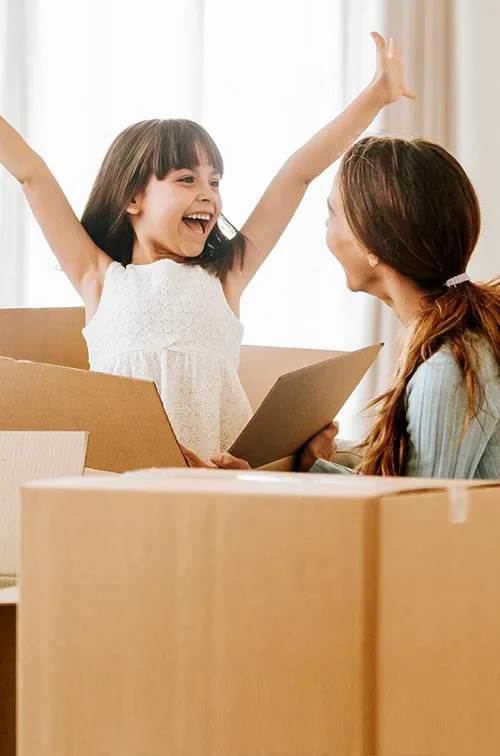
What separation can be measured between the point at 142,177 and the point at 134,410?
689 millimetres

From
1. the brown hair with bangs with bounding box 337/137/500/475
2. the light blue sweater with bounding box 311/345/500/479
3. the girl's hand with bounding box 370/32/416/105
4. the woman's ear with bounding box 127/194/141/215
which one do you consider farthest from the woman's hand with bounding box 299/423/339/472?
the girl's hand with bounding box 370/32/416/105

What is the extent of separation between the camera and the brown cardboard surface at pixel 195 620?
504 millimetres

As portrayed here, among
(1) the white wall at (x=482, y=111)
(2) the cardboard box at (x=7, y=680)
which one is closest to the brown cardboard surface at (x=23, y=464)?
(2) the cardboard box at (x=7, y=680)

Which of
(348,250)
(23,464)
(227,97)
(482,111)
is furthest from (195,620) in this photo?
(482,111)

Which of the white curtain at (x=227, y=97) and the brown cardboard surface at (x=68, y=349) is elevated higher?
the white curtain at (x=227, y=97)

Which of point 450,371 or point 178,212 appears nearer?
point 450,371

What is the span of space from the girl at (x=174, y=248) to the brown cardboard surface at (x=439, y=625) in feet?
2.83

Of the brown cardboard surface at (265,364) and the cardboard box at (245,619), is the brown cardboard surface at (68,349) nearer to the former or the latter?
the brown cardboard surface at (265,364)

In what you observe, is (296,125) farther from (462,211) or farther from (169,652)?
(169,652)

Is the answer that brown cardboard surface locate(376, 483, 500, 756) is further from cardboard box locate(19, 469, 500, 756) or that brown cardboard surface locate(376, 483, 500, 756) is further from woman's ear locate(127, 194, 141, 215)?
woman's ear locate(127, 194, 141, 215)

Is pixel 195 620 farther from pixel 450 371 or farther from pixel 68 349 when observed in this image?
pixel 68 349

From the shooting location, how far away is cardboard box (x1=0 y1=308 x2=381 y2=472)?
3.19ft

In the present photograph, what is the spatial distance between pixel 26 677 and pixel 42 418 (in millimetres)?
515

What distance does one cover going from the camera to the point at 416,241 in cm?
118
